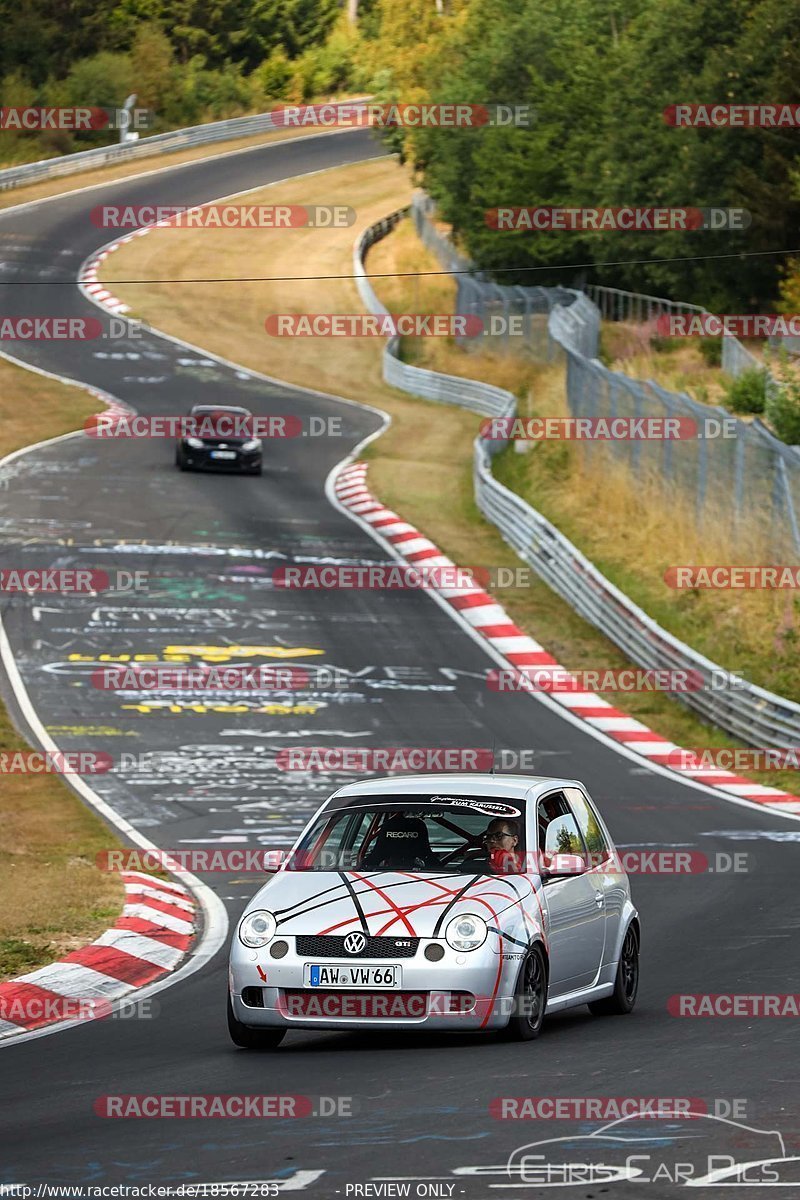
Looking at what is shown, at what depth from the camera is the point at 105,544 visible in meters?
35.4

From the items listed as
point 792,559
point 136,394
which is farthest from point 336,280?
point 792,559

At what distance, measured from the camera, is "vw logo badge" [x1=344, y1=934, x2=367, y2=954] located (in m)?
9.95

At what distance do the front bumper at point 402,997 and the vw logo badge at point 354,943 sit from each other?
0.23 feet

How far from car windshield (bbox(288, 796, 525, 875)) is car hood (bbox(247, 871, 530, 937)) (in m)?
0.18

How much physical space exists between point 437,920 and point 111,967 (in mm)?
3949

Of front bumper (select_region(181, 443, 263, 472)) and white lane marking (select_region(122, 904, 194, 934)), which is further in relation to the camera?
front bumper (select_region(181, 443, 263, 472))

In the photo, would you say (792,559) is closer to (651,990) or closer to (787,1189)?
(651,990)

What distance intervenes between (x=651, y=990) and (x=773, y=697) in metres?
12.4

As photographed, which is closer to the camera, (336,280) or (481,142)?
(481,142)

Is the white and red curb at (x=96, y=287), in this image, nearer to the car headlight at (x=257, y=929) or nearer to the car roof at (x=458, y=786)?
the car roof at (x=458, y=786)

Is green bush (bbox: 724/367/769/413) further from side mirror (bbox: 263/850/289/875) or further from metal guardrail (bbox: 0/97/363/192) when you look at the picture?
metal guardrail (bbox: 0/97/363/192)

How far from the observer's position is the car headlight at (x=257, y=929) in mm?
10125

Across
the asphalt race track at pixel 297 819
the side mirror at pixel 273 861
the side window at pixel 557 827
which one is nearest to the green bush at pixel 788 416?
the asphalt race track at pixel 297 819

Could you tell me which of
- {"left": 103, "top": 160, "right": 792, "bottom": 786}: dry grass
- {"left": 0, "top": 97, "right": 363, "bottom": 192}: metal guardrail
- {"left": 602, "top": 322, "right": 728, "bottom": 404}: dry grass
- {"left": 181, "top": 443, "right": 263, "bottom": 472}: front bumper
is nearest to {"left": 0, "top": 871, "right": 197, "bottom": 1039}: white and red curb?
{"left": 103, "top": 160, "right": 792, "bottom": 786}: dry grass
